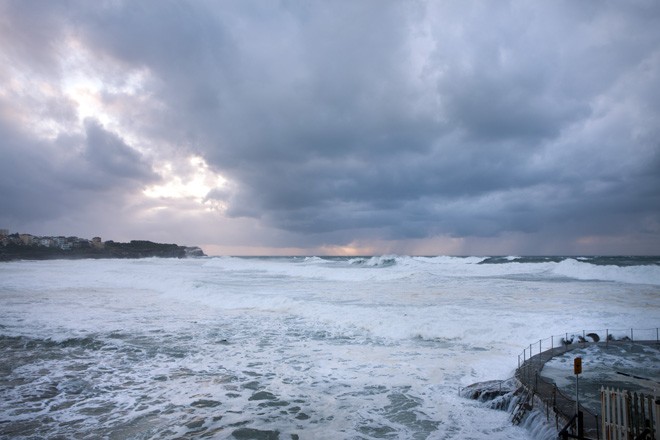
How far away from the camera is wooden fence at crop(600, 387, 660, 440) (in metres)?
4.71

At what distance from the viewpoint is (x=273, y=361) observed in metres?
11.5

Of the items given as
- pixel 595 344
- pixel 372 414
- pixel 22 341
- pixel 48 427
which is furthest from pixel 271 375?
pixel 595 344

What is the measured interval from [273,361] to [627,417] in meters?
8.94

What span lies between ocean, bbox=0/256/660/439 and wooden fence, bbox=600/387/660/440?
1882 millimetres

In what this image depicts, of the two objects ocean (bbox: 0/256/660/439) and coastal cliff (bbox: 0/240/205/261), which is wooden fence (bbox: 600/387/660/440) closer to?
ocean (bbox: 0/256/660/439)

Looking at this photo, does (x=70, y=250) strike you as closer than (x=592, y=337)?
No

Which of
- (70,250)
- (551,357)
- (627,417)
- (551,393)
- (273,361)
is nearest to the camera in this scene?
(627,417)

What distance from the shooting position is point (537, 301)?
2223 cm

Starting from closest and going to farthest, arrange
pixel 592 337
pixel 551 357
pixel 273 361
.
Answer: pixel 551 357 → pixel 273 361 → pixel 592 337

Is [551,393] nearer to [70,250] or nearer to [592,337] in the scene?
[592,337]

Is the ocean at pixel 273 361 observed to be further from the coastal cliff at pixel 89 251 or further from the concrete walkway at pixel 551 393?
the coastal cliff at pixel 89 251

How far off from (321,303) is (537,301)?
13.2m

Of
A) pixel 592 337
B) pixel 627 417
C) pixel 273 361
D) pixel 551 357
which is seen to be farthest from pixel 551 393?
pixel 592 337

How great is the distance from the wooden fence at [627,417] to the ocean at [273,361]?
1.88 m
